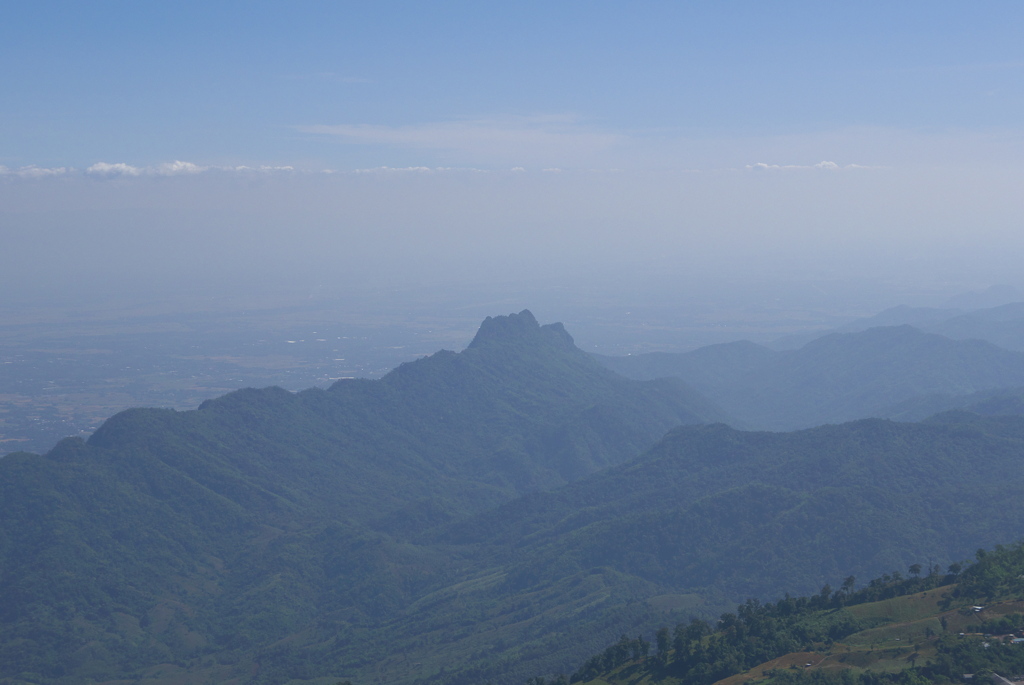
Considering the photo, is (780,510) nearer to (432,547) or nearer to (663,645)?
(663,645)

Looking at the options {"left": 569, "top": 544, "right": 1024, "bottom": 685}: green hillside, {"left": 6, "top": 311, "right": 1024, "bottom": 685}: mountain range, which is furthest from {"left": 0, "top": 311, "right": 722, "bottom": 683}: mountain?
{"left": 569, "top": 544, "right": 1024, "bottom": 685}: green hillside

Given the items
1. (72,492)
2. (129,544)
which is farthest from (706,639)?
(72,492)

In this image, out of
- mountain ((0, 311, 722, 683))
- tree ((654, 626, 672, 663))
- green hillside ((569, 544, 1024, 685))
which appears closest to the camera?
green hillside ((569, 544, 1024, 685))

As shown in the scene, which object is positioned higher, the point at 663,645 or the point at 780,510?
the point at 663,645

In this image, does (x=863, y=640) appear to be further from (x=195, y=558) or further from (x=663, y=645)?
(x=195, y=558)

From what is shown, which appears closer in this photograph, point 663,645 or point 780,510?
point 663,645

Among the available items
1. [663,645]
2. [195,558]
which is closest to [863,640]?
[663,645]

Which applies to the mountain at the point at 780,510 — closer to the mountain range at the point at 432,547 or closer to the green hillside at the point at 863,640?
the mountain range at the point at 432,547

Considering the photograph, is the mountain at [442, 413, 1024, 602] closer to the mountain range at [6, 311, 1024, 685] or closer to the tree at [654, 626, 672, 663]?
the mountain range at [6, 311, 1024, 685]

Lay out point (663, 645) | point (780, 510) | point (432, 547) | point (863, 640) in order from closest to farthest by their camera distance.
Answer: point (863, 640), point (663, 645), point (780, 510), point (432, 547)

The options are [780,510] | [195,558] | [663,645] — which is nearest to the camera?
[663,645]

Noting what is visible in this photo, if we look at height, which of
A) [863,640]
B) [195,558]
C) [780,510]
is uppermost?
[863,640]

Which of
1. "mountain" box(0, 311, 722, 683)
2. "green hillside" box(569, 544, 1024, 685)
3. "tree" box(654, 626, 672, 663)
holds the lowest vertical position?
"mountain" box(0, 311, 722, 683)
